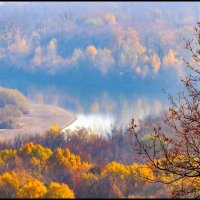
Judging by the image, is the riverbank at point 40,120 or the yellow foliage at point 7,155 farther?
the riverbank at point 40,120

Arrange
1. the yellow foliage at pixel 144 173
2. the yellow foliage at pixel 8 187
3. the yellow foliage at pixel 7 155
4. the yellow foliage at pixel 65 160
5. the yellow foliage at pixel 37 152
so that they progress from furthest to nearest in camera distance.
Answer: the yellow foliage at pixel 7 155 < the yellow foliage at pixel 37 152 < the yellow foliage at pixel 65 160 < the yellow foliage at pixel 8 187 < the yellow foliage at pixel 144 173

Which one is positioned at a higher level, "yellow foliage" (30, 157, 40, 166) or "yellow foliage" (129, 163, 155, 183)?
"yellow foliage" (30, 157, 40, 166)

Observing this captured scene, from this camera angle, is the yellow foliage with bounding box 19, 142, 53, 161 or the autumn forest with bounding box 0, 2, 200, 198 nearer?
the autumn forest with bounding box 0, 2, 200, 198

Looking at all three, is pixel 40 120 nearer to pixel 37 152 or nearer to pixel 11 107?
pixel 11 107

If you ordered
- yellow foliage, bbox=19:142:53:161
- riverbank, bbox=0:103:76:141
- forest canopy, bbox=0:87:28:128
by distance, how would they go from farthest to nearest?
1. forest canopy, bbox=0:87:28:128
2. riverbank, bbox=0:103:76:141
3. yellow foliage, bbox=19:142:53:161

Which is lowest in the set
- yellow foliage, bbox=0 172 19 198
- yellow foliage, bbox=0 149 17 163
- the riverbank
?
yellow foliage, bbox=0 172 19 198

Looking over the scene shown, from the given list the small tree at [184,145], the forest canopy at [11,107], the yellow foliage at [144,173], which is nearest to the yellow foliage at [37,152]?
the yellow foliage at [144,173]

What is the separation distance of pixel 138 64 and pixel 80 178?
42363 millimetres

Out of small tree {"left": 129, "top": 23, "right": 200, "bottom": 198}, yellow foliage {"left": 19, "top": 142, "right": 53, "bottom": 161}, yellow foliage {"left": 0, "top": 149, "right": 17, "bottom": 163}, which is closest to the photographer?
small tree {"left": 129, "top": 23, "right": 200, "bottom": 198}

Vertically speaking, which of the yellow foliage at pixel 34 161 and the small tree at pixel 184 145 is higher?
the yellow foliage at pixel 34 161

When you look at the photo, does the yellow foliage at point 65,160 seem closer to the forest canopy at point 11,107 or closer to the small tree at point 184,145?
the small tree at point 184,145

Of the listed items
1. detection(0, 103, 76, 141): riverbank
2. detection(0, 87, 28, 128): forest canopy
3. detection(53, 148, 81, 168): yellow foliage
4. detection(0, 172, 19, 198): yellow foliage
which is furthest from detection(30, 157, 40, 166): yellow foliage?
detection(0, 87, 28, 128): forest canopy

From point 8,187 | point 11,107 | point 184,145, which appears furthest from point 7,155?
point 11,107

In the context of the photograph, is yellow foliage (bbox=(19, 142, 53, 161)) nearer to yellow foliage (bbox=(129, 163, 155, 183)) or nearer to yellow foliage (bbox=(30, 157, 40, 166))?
yellow foliage (bbox=(30, 157, 40, 166))
